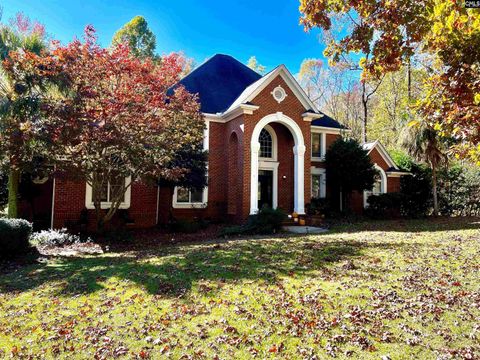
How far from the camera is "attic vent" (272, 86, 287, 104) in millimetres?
16531

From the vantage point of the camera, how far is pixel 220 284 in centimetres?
604

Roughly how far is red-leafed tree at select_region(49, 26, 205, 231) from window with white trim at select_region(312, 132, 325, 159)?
10.3 m

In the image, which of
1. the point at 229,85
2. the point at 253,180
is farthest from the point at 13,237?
the point at 229,85

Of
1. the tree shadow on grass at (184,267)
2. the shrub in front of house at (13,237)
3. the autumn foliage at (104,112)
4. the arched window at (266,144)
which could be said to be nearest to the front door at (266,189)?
the arched window at (266,144)

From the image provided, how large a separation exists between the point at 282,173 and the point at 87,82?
35.1ft

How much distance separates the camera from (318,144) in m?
20.5

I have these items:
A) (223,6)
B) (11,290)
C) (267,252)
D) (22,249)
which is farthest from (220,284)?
(223,6)

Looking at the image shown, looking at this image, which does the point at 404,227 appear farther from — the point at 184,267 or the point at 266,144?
the point at 184,267

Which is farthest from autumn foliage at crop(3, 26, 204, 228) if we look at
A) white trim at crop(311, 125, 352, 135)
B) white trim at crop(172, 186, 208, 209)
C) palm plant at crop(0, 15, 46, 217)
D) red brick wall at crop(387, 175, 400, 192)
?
red brick wall at crop(387, 175, 400, 192)

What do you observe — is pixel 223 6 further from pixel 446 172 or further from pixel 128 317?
pixel 446 172

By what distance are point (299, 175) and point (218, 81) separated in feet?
24.8

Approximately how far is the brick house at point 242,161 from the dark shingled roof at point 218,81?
0.06 metres

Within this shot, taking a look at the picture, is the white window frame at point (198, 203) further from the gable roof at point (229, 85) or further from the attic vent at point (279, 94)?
the attic vent at point (279, 94)

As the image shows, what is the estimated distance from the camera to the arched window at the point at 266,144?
18281 millimetres
